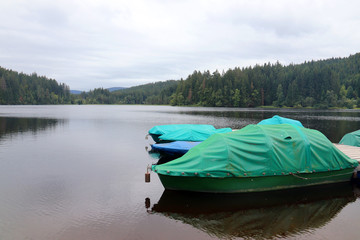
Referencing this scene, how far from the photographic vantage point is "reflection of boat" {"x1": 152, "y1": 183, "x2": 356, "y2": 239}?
10742 millimetres

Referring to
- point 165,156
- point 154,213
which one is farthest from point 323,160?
point 165,156

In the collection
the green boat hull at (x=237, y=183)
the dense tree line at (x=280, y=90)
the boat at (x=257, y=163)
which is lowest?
the green boat hull at (x=237, y=183)

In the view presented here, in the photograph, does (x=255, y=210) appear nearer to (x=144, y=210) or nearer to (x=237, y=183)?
(x=237, y=183)

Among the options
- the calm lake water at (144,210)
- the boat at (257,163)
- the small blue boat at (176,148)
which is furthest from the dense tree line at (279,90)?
the calm lake water at (144,210)

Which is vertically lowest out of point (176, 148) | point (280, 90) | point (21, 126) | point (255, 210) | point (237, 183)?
point (255, 210)

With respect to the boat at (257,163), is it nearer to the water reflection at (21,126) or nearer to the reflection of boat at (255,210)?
the reflection of boat at (255,210)

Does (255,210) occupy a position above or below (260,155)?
below

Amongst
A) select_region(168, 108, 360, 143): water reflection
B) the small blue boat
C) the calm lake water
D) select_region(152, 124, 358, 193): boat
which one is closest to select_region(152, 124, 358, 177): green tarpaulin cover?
select_region(152, 124, 358, 193): boat

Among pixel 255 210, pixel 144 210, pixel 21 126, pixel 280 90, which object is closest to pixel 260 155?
pixel 255 210

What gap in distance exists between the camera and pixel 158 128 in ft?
100

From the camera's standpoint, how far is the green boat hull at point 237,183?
13.1 m

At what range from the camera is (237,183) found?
13.5 metres

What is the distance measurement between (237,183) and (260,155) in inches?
74.1

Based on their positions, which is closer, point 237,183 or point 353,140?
point 237,183
